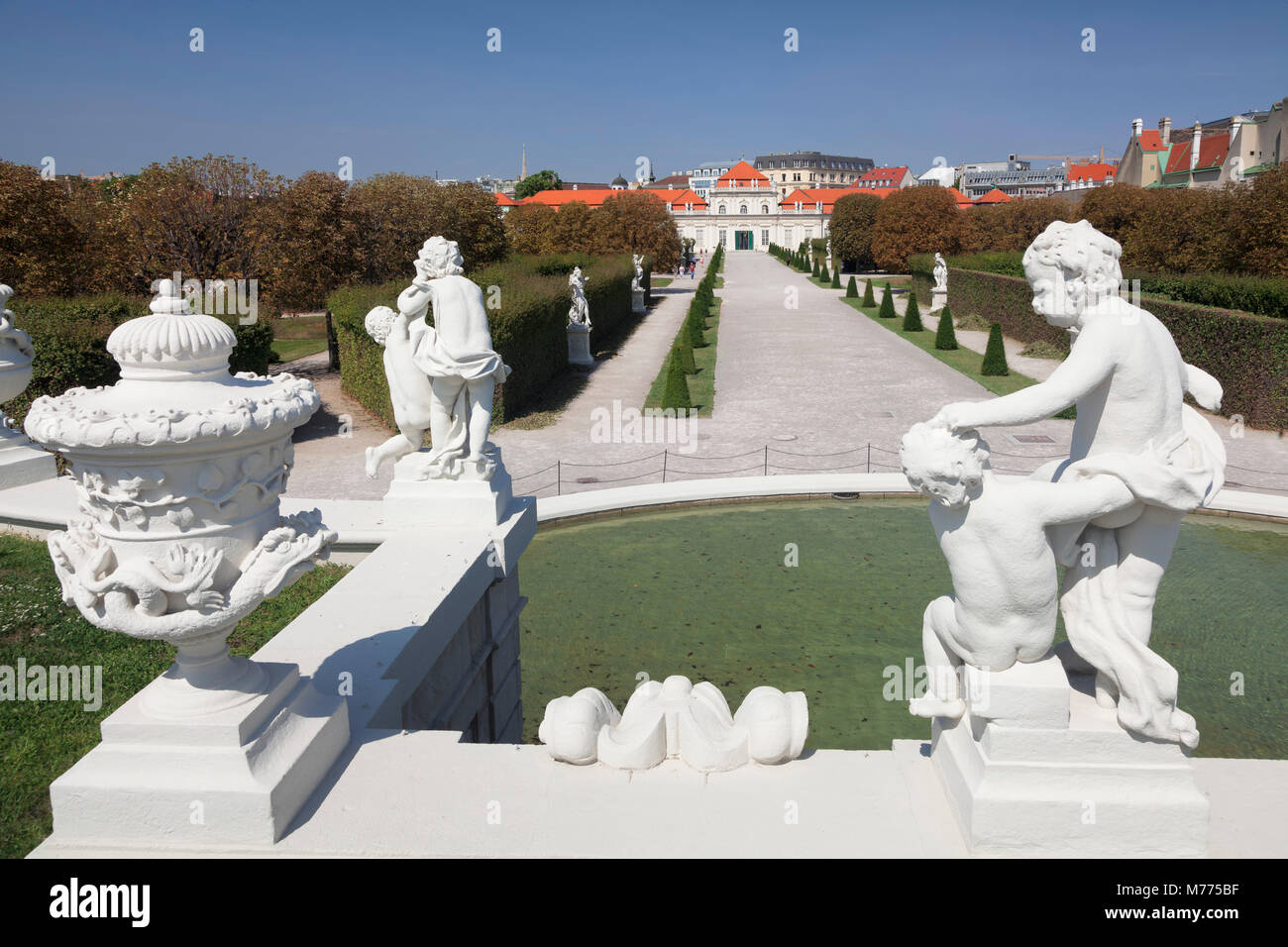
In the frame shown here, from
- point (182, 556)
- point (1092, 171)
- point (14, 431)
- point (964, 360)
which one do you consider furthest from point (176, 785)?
point (1092, 171)

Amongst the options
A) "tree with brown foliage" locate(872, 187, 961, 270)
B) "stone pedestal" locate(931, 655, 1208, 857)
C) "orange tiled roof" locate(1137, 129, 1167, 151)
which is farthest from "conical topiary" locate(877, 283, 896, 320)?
"orange tiled roof" locate(1137, 129, 1167, 151)

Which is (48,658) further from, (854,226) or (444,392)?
(854,226)

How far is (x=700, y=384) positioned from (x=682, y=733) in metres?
19.1

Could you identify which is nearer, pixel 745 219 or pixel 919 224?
pixel 919 224

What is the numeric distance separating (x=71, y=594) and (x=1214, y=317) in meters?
21.4

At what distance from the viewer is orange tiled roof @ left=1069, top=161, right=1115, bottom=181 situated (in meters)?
96.9

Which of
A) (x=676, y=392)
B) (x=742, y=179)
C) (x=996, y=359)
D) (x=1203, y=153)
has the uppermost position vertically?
(x=742, y=179)

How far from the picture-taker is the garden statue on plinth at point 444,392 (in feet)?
20.9

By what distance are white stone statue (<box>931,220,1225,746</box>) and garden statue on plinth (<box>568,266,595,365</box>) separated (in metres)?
22.7

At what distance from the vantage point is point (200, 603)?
333 cm

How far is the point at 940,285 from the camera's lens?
39.7m

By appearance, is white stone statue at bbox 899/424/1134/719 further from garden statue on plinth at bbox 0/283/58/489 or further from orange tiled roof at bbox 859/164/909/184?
orange tiled roof at bbox 859/164/909/184
